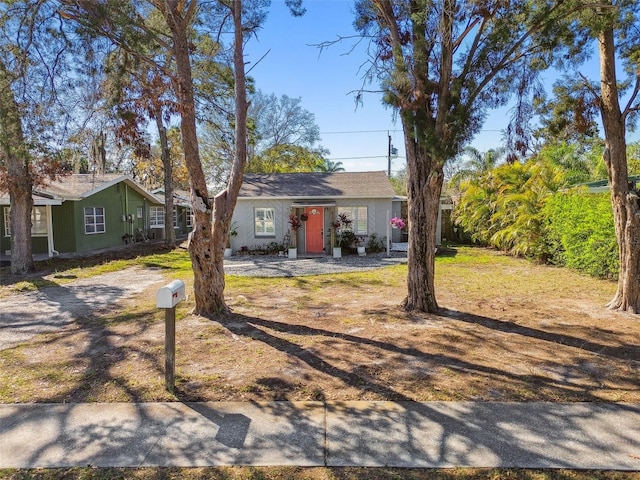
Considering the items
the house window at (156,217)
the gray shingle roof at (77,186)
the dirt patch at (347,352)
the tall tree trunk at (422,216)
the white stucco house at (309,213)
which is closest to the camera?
the dirt patch at (347,352)

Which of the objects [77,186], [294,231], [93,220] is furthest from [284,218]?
[77,186]

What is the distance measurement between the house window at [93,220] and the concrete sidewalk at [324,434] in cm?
1609

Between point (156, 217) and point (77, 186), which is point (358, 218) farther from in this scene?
point (156, 217)

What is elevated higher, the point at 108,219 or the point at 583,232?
the point at 108,219

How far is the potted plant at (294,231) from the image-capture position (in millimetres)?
15273

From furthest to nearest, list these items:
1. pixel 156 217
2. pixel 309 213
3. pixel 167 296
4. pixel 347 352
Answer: pixel 156 217, pixel 309 213, pixel 347 352, pixel 167 296

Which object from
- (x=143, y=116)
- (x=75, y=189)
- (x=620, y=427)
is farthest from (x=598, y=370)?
(x=75, y=189)

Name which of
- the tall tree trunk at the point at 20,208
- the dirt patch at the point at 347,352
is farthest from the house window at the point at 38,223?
the dirt patch at the point at 347,352

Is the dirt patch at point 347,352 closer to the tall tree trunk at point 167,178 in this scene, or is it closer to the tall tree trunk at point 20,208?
the tall tree trunk at point 20,208

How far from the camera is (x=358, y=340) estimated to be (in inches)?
215

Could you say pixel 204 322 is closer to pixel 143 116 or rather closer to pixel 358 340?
pixel 358 340

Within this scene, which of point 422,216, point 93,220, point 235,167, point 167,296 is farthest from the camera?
point 93,220

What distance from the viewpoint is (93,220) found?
18234 mm

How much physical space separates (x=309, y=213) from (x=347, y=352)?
37.8 ft
